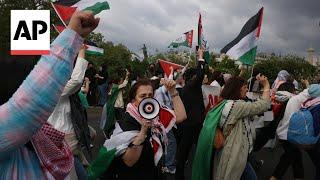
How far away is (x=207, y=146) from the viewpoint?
17.1 feet

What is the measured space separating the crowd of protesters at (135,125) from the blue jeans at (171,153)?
0.02 metres

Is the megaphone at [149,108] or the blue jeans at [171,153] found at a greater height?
the megaphone at [149,108]

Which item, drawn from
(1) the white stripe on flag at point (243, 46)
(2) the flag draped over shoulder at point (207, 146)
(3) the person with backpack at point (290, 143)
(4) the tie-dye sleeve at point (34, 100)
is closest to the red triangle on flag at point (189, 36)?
(1) the white stripe on flag at point (243, 46)

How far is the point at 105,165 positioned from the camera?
3.65m

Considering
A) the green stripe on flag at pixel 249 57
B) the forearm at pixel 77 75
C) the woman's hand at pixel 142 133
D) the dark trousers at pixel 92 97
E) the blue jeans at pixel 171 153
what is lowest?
the dark trousers at pixel 92 97

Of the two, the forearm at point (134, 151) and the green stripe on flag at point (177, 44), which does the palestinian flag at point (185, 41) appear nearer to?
the green stripe on flag at point (177, 44)

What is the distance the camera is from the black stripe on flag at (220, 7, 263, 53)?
8545mm

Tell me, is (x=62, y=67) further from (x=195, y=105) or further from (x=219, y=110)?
(x=195, y=105)

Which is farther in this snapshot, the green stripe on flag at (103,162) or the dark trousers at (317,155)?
the dark trousers at (317,155)

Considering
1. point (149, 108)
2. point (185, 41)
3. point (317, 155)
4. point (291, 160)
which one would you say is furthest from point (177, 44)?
point (149, 108)

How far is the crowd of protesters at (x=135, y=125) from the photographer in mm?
1424

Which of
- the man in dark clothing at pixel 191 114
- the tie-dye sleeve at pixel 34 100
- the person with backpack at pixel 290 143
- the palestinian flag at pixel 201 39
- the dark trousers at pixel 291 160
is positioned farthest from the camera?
the palestinian flag at pixel 201 39

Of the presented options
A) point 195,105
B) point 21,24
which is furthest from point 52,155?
point 195,105

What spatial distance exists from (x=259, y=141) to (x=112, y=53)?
55.0 meters
